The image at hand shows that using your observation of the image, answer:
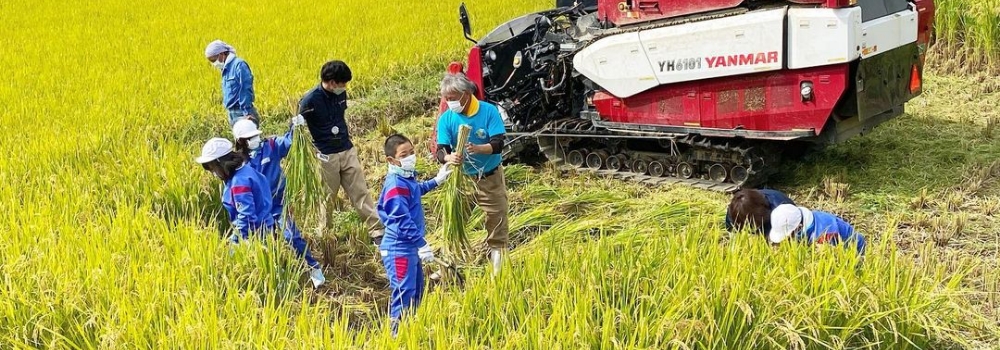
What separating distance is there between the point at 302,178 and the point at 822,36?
3457mm

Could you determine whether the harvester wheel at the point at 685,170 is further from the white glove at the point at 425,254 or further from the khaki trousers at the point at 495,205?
the white glove at the point at 425,254

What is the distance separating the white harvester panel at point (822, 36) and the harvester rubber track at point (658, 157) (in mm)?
870

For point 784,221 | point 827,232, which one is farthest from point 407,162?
point 827,232

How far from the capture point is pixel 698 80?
6.10 metres

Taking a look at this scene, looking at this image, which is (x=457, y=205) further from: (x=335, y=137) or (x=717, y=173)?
(x=717, y=173)

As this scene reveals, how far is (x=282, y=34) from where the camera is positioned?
12.0 meters

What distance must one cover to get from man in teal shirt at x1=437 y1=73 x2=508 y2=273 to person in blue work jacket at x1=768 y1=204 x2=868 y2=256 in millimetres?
1678

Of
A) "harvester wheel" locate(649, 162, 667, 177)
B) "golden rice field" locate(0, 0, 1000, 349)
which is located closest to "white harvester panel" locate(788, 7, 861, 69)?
"golden rice field" locate(0, 0, 1000, 349)

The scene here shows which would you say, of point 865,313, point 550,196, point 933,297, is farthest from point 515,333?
point 550,196

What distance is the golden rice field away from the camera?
9.69ft

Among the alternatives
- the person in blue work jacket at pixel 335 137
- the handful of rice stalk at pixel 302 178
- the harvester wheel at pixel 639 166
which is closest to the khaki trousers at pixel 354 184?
the person in blue work jacket at pixel 335 137

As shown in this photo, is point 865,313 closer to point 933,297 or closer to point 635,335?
point 933,297

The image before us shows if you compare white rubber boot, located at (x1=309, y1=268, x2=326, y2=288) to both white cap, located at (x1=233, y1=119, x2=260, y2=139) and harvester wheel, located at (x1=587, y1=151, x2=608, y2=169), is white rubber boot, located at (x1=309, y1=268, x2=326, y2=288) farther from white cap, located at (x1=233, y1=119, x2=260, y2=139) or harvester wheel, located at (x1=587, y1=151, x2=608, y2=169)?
harvester wheel, located at (x1=587, y1=151, x2=608, y2=169)

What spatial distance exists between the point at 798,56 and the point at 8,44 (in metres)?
10.9
